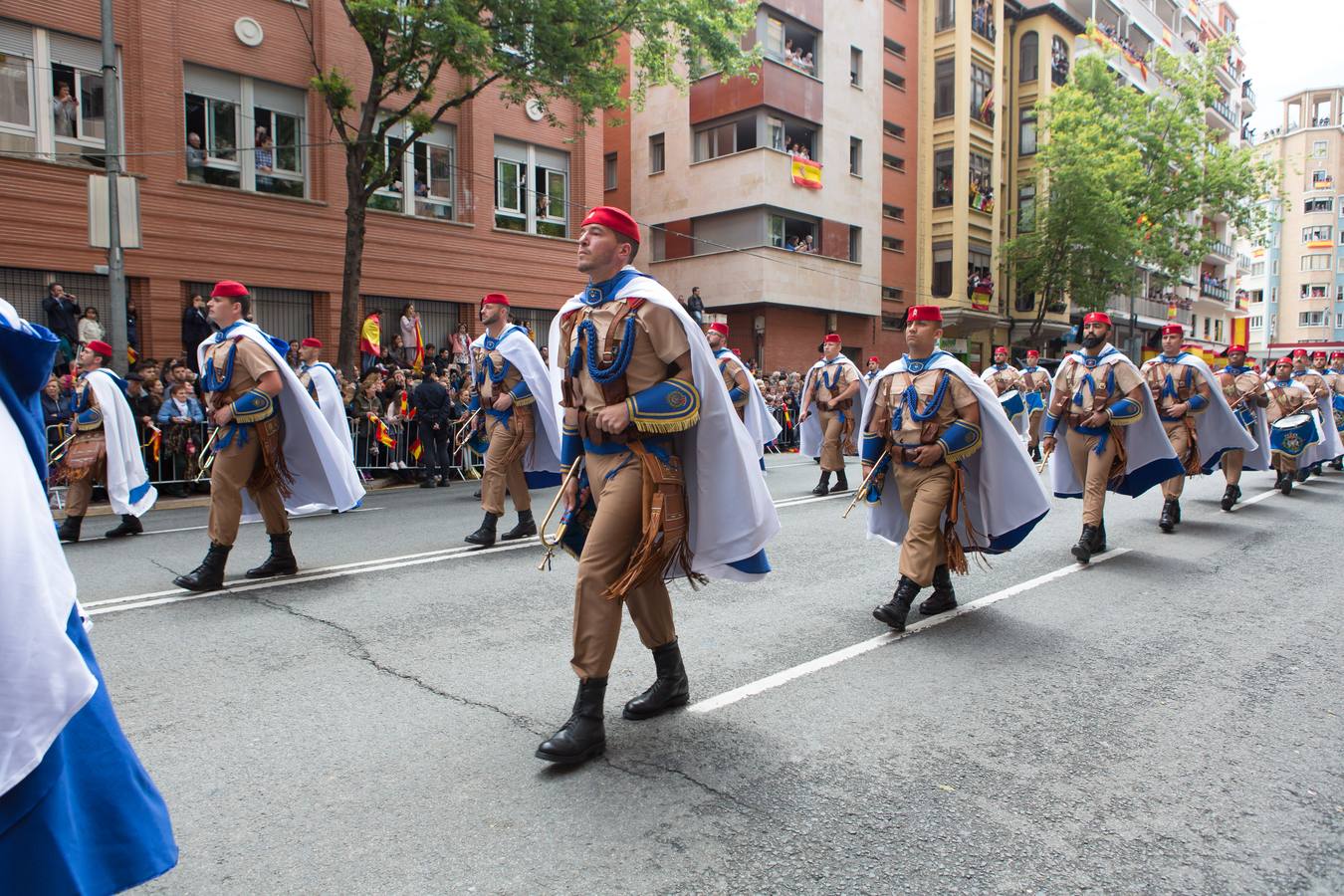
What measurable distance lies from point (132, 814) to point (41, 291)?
1780cm

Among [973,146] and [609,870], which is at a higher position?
[973,146]

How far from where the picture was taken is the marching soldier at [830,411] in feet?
42.1

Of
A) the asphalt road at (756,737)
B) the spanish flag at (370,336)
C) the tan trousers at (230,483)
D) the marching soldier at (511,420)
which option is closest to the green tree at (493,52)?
the spanish flag at (370,336)

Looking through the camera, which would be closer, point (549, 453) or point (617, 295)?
point (617, 295)

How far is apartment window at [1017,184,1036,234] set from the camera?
40.7 meters

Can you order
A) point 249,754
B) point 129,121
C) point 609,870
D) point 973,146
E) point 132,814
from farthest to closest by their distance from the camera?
1. point 973,146
2. point 129,121
3. point 249,754
4. point 609,870
5. point 132,814

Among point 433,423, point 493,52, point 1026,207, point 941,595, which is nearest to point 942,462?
point 941,595

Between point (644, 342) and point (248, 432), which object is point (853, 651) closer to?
point (644, 342)

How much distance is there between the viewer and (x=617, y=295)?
409 centimetres

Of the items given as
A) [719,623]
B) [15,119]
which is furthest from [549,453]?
[15,119]

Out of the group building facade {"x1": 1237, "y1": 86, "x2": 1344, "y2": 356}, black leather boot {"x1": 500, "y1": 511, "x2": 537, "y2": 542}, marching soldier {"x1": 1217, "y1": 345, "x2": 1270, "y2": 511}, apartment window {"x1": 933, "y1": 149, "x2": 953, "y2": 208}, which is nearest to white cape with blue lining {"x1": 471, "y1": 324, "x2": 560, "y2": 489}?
black leather boot {"x1": 500, "y1": 511, "x2": 537, "y2": 542}

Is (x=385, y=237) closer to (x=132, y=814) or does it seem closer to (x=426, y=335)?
(x=426, y=335)

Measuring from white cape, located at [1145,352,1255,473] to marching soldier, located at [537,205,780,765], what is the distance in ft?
26.5

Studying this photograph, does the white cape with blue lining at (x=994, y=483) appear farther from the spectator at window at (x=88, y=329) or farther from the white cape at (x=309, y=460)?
the spectator at window at (x=88, y=329)
